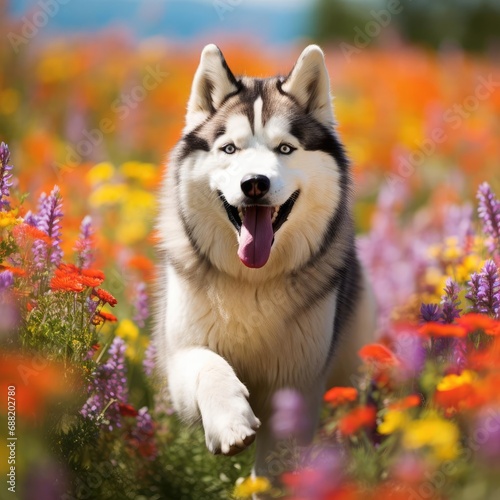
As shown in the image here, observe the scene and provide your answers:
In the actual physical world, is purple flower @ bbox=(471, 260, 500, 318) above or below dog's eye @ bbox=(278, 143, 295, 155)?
below

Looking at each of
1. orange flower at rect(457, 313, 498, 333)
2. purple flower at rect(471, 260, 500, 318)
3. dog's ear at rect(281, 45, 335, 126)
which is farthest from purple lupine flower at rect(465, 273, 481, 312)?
dog's ear at rect(281, 45, 335, 126)

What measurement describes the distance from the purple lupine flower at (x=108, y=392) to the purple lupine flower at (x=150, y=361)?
1.94 feet

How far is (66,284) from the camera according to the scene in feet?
9.07

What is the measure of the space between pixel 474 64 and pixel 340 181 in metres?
9.36

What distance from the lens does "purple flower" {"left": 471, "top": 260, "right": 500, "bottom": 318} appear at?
9.71 feet

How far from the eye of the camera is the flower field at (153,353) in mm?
2367

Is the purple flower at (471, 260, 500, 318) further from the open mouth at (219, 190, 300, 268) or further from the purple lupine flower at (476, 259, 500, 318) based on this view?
the open mouth at (219, 190, 300, 268)

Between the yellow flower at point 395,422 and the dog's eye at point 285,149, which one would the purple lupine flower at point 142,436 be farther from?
the yellow flower at point 395,422

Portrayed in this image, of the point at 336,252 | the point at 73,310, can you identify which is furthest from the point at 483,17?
the point at 73,310

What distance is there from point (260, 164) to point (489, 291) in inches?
41.0

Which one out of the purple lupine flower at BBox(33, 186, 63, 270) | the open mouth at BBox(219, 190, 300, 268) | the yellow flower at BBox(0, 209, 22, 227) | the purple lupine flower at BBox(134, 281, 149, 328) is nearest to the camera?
the yellow flower at BBox(0, 209, 22, 227)

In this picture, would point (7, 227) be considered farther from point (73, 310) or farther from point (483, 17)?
point (483, 17)

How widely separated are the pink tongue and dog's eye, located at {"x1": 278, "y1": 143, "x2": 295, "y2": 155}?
259 mm

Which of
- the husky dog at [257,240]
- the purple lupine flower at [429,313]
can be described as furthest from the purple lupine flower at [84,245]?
the purple lupine flower at [429,313]
